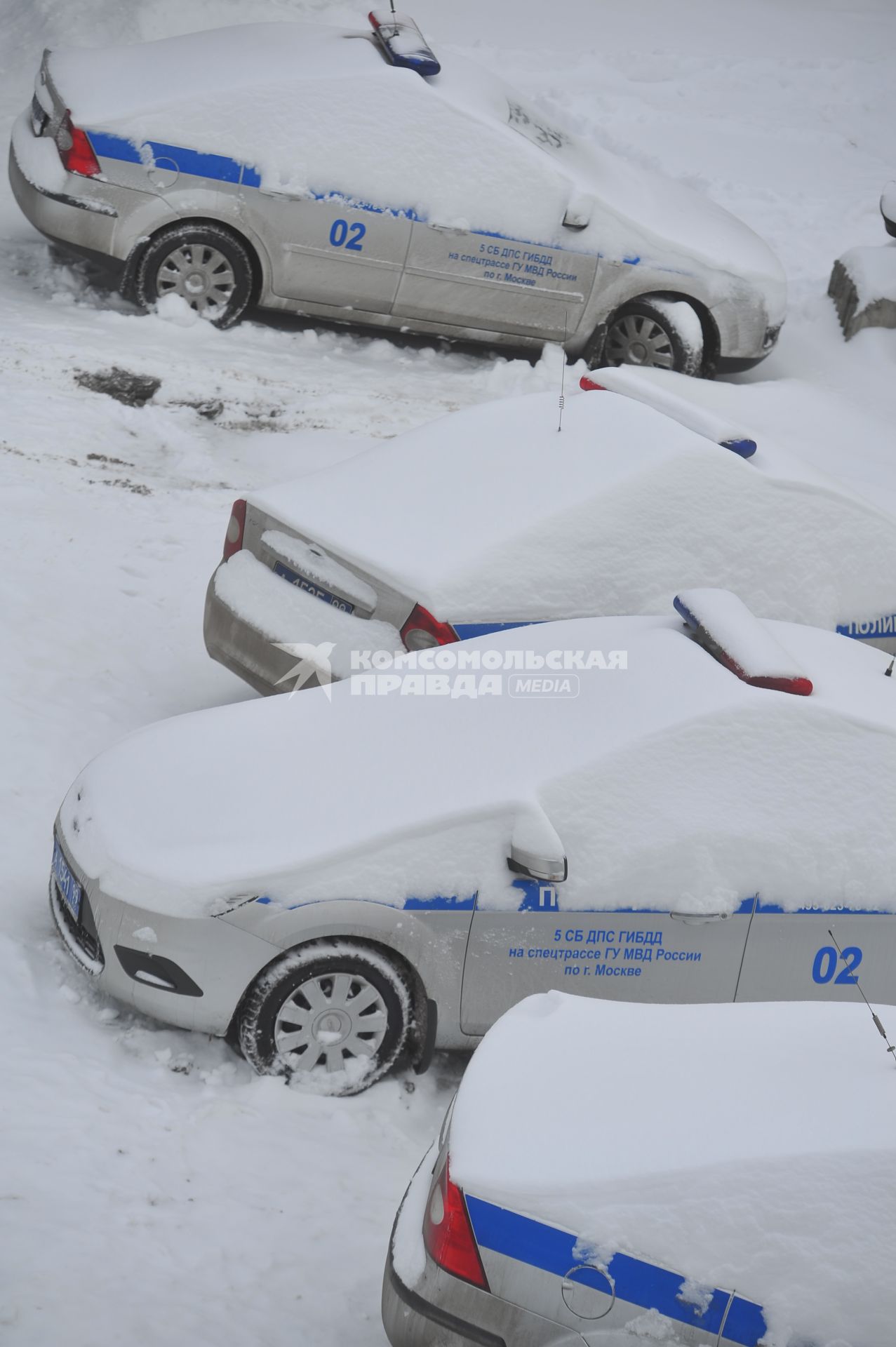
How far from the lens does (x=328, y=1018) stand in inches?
168

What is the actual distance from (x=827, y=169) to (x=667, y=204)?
424 centimetres

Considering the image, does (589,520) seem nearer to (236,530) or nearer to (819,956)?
(236,530)

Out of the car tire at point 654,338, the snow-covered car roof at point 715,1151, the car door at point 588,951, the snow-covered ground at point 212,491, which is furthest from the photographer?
the car tire at point 654,338

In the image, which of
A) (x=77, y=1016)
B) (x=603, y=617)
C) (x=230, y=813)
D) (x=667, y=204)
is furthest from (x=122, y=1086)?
(x=667, y=204)

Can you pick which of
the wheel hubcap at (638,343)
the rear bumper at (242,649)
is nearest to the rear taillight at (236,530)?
the rear bumper at (242,649)

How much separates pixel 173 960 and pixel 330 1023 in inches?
19.6

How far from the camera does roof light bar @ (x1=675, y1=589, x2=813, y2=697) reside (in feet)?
14.5

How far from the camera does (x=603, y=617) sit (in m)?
5.08

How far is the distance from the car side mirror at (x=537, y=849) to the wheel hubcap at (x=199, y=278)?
561 centimetres

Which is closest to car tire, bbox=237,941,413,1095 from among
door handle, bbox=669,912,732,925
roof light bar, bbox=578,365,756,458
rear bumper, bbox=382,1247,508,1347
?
door handle, bbox=669,912,732,925

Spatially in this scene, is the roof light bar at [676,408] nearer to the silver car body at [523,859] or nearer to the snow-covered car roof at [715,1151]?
the silver car body at [523,859]

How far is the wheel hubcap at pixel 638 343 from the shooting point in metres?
9.31

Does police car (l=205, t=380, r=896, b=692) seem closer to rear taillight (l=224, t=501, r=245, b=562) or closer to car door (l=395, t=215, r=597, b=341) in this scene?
rear taillight (l=224, t=501, r=245, b=562)

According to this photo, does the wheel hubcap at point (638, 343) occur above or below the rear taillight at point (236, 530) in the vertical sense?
above
